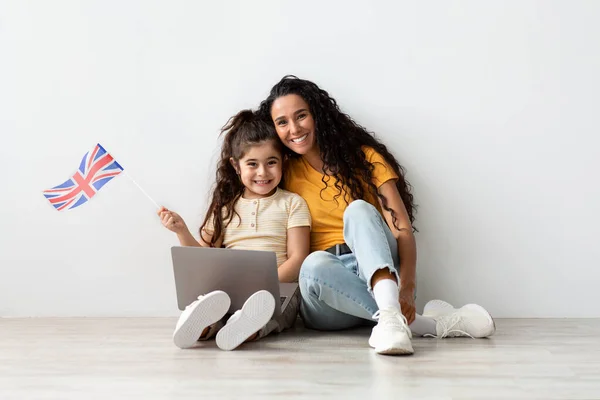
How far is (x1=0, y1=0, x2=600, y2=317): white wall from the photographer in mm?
2295

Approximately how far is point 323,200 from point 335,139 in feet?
0.67

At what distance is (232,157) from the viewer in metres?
2.24

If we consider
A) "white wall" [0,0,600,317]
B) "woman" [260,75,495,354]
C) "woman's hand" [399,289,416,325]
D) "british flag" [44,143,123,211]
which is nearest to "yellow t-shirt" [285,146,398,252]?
"woman" [260,75,495,354]

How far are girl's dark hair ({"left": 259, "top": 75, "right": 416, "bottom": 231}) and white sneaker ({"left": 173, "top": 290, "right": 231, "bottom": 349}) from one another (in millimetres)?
625

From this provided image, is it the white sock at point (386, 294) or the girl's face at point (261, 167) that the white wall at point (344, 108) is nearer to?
the girl's face at point (261, 167)

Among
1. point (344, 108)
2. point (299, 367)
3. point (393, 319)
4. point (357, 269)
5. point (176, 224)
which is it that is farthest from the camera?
point (344, 108)

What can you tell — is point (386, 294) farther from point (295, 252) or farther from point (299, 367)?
point (295, 252)

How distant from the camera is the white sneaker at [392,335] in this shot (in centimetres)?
160

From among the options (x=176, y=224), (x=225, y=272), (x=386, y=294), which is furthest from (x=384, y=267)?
(x=176, y=224)

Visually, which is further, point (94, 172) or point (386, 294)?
point (94, 172)

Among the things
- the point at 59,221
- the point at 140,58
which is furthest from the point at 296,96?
the point at 59,221

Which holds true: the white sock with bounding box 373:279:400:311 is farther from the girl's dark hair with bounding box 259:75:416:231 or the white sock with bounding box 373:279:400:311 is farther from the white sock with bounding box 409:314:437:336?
the girl's dark hair with bounding box 259:75:416:231

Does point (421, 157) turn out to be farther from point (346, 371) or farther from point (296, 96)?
point (346, 371)

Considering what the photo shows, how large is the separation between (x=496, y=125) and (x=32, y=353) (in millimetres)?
1618
